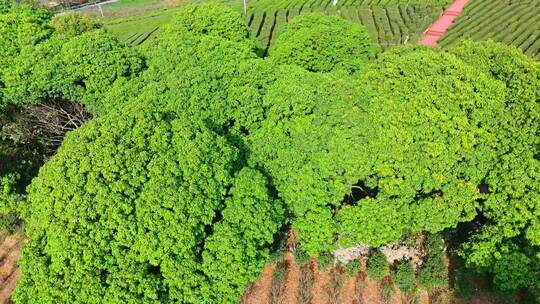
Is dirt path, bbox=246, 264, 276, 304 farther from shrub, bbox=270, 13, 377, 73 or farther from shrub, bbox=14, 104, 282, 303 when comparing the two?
shrub, bbox=270, 13, 377, 73

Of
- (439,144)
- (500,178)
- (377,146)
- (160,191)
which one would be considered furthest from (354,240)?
(160,191)

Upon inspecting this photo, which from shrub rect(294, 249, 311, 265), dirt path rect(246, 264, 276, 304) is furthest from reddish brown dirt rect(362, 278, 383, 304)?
dirt path rect(246, 264, 276, 304)

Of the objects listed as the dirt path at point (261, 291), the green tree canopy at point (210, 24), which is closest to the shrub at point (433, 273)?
the dirt path at point (261, 291)

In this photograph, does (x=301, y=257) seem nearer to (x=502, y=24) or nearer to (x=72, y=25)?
(x=72, y=25)

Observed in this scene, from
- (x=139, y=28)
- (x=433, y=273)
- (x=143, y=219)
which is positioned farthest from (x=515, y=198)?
(x=139, y=28)

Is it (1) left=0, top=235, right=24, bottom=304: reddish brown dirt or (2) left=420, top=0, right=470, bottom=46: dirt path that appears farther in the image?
(2) left=420, top=0, right=470, bottom=46: dirt path

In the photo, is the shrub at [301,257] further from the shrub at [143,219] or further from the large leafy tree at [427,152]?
the shrub at [143,219]
